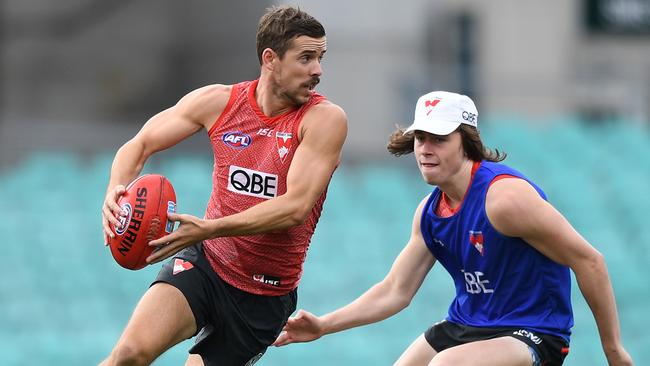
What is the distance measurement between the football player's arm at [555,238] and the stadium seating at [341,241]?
5.88 meters

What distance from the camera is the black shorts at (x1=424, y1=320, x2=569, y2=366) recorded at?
5773 mm

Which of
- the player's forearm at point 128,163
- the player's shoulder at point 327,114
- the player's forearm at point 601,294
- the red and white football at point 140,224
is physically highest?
the player's shoulder at point 327,114

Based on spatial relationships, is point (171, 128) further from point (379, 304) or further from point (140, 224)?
point (379, 304)

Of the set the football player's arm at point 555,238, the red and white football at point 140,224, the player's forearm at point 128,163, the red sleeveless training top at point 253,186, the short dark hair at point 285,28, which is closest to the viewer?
the football player's arm at point 555,238

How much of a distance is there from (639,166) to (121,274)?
6860mm

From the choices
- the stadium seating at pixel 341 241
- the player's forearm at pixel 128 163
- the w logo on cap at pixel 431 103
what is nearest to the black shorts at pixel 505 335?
the w logo on cap at pixel 431 103

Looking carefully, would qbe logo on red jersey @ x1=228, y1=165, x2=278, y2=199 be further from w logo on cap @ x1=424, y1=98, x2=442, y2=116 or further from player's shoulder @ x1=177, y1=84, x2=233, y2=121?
w logo on cap @ x1=424, y1=98, x2=442, y2=116

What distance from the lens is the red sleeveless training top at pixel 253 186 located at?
607 cm

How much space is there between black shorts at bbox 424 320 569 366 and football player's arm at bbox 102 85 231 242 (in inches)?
61.6

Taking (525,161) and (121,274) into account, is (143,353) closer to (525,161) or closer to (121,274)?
(121,274)

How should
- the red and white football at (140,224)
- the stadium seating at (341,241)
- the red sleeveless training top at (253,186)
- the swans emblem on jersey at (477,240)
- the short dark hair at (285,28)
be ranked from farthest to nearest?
the stadium seating at (341,241) < the red sleeveless training top at (253,186) < the short dark hair at (285,28) < the swans emblem on jersey at (477,240) < the red and white football at (140,224)

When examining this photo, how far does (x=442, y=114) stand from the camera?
5.81m

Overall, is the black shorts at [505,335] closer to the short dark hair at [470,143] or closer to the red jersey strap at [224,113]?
the short dark hair at [470,143]

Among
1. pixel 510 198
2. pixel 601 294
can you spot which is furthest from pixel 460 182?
pixel 601 294
